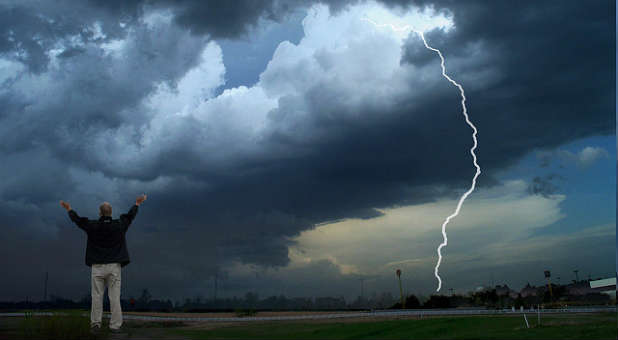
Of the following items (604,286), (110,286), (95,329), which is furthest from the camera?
(604,286)

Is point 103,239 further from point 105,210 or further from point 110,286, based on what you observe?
point 110,286

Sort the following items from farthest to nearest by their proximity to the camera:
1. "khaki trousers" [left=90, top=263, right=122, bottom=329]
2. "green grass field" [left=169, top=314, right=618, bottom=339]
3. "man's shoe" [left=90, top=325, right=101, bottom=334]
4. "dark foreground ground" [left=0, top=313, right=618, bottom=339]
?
"khaki trousers" [left=90, top=263, right=122, bottom=329], "man's shoe" [left=90, top=325, right=101, bottom=334], "dark foreground ground" [left=0, top=313, right=618, bottom=339], "green grass field" [left=169, top=314, right=618, bottom=339]

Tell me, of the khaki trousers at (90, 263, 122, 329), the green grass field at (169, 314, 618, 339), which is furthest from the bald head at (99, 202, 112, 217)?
the green grass field at (169, 314, 618, 339)

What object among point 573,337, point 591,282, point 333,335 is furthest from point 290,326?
point 591,282

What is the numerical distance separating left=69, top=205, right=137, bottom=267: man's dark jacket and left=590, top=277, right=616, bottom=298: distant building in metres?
61.6

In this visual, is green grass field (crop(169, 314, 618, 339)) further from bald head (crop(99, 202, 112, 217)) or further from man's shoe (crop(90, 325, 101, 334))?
bald head (crop(99, 202, 112, 217))

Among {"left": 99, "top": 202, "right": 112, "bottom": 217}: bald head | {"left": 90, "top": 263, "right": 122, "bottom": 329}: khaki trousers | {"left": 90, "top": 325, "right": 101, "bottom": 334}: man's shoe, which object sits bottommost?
{"left": 90, "top": 325, "right": 101, "bottom": 334}: man's shoe

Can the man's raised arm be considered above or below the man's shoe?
above

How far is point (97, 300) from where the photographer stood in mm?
11875

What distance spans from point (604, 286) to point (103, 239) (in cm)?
6800

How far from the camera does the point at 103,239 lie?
468 inches

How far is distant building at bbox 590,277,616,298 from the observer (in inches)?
2442

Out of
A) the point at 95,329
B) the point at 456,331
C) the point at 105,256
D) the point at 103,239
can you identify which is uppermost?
the point at 103,239

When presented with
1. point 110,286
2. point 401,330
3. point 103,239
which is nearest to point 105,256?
point 103,239
